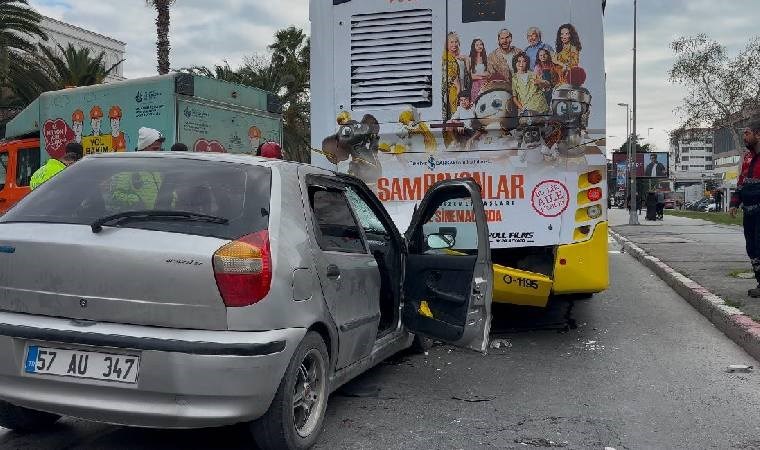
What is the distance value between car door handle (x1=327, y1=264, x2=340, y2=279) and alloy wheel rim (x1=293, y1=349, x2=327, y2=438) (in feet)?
1.35

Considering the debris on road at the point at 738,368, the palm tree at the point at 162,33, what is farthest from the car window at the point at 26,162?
the palm tree at the point at 162,33

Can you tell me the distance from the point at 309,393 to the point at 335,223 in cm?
100

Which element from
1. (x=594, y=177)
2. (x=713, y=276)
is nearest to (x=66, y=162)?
(x=594, y=177)

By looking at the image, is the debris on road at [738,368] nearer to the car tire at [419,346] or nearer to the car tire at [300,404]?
the car tire at [419,346]

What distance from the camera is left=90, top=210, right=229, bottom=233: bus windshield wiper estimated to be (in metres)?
3.39

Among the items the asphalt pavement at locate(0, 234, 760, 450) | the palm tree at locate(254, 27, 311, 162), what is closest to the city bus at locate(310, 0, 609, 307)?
the asphalt pavement at locate(0, 234, 760, 450)

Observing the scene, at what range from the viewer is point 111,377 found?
3141 mm

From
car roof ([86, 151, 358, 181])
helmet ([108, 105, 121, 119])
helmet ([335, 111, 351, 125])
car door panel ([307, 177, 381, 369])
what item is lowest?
car door panel ([307, 177, 381, 369])

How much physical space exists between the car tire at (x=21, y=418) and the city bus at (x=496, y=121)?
11.2ft

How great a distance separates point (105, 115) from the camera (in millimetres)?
10633

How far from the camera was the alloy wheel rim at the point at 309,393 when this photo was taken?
3641 mm

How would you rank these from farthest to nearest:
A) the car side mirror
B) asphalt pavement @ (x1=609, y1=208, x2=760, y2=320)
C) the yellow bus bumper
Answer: asphalt pavement @ (x1=609, y1=208, x2=760, y2=320)
the yellow bus bumper
the car side mirror

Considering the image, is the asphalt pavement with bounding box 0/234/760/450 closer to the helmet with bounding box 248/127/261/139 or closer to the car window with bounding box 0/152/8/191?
the helmet with bounding box 248/127/261/139

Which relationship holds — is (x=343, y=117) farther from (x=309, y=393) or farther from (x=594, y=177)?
(x=309, y=393)
